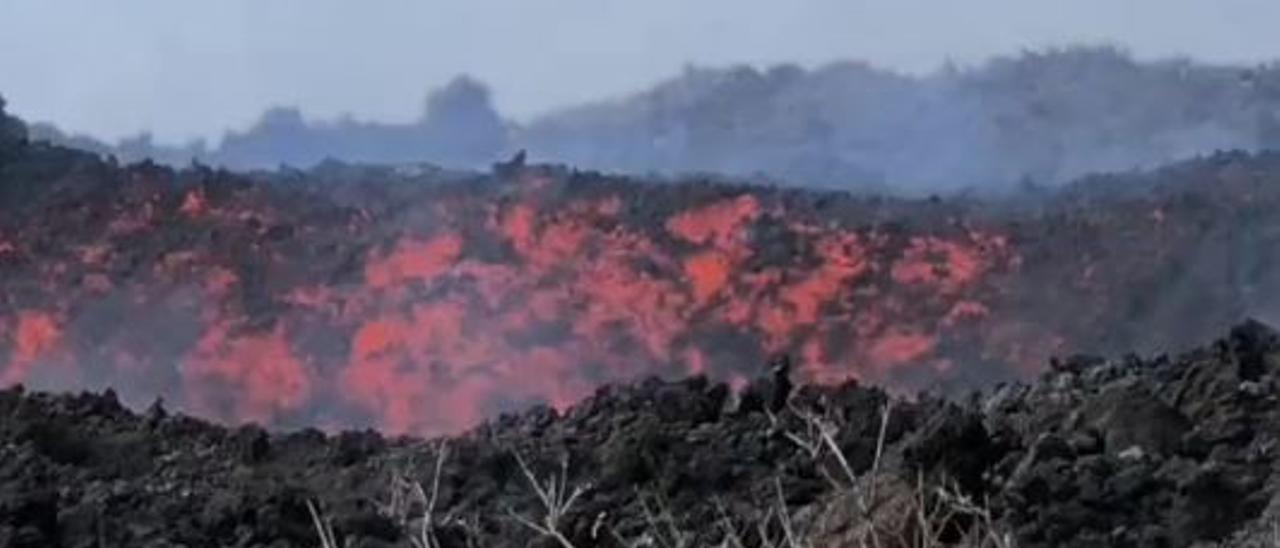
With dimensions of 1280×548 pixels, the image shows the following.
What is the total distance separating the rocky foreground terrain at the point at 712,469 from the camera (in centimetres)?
875

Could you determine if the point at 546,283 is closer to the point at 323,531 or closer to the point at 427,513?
the point at 323,531

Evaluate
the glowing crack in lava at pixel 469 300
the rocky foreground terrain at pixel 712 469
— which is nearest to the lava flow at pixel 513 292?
the glowing crack in lava at pixel 469 300

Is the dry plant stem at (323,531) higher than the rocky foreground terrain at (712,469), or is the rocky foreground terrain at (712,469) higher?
the dry plant stem at (323,531)

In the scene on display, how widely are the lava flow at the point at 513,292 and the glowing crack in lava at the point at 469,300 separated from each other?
20 mm

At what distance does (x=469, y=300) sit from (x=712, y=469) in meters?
8.40

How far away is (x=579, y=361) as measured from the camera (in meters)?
17.6

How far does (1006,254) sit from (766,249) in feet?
5.83

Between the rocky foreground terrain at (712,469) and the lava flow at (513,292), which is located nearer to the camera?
the rocky foreground terrain at (712,469)

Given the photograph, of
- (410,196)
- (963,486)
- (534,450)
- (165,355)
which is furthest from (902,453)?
(410,196)

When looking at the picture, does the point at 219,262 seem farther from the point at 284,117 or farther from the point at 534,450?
the point at 284,117

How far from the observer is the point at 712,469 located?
9.87m

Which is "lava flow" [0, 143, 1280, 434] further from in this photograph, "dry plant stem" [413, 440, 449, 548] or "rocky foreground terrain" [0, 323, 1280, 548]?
Answer: "dry plant stem" [413, 440, 449, 548]

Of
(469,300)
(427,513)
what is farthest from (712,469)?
(469,300)

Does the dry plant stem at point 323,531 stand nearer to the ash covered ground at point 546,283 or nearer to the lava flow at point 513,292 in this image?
the ash covered ground at point 546,283
